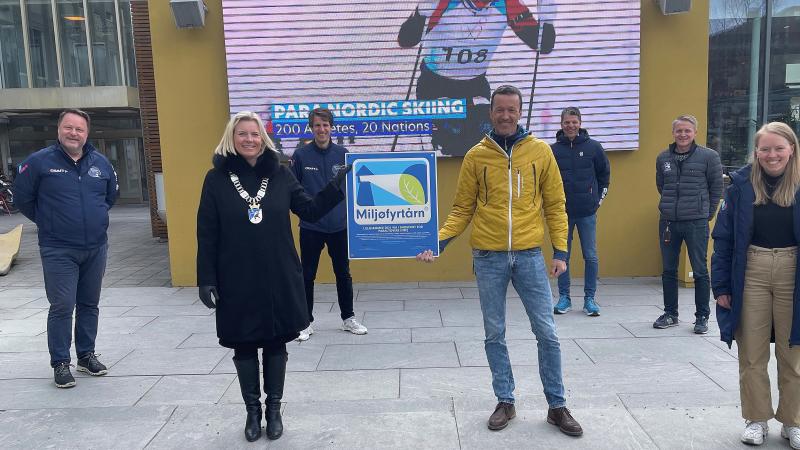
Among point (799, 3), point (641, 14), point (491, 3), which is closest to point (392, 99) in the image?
point (491, 3)

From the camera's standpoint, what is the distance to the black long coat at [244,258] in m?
3.26

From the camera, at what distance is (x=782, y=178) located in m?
3.10

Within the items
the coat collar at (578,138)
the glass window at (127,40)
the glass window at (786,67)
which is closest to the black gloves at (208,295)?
the coat collar at (578,138)

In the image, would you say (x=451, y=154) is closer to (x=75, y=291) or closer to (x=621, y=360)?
(x=621, y=360)

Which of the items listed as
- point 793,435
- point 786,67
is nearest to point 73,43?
point 786,67

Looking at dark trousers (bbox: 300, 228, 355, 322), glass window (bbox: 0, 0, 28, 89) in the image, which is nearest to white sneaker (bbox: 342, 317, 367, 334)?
dark trousers (bbox: 300, 228, 355, 322)

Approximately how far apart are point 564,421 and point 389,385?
131cm

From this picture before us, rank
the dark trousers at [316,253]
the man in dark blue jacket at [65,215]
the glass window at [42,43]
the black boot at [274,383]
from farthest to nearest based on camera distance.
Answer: the glass window at [42,43], the dark trousers at [316,253], the man in dark blue jacket at [65,215], the black boot at [274,383]

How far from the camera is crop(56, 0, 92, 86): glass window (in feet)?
75.5

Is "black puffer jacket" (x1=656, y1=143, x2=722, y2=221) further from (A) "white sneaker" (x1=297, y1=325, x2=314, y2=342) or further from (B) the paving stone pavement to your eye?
(A) "white sneaker" (x1=297, y1=325, x2=314, y2=342)

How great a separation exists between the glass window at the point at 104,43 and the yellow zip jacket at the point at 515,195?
23639 millimetres

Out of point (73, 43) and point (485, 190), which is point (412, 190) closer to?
point (485, 190)

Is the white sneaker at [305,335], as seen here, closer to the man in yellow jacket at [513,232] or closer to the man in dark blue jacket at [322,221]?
the man in dark blue jacket at [322,221]

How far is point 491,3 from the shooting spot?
7117 mm
